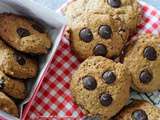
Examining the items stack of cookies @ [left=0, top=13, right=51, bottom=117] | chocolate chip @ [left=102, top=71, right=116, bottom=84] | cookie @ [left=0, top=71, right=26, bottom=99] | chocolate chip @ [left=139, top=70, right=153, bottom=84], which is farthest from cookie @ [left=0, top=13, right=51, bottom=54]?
chocolate chip @ [left=139, top=70, right=153, bottom=84]

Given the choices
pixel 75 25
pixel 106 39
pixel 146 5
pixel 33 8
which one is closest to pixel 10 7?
pixel 33 8

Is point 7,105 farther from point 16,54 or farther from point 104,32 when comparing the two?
point 104,32

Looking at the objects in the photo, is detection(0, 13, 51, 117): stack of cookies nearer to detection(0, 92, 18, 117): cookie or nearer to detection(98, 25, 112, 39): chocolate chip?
detection(0, 92, 18, 117): cookie

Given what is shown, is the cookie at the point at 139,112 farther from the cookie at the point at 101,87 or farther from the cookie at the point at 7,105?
the cookie at the point at 7,105

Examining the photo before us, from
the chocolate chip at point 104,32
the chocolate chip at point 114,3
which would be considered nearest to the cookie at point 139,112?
the chocolate chip at point 104,32

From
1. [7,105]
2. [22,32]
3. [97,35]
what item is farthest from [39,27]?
[7,105]

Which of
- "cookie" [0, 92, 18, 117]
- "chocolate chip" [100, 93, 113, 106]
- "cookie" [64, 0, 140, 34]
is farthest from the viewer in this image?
"cookie" [64, 0, 140, 34]

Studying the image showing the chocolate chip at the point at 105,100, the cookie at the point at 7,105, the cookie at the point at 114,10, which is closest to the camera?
the cookie at the point at 7,105
